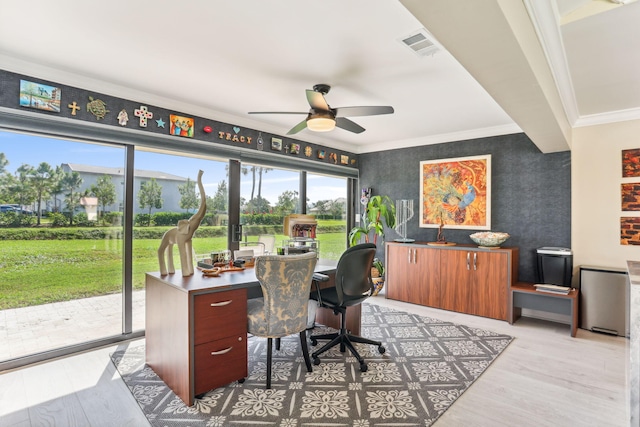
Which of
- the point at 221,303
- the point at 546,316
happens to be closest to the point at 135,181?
the point at 221,303

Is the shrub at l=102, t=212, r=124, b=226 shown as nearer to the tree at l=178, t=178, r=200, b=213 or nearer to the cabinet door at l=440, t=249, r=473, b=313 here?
the tree at l=178, t=178, r=200, b=213

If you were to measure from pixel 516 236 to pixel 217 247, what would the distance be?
3954mm

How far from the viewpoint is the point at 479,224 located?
15.4 ft

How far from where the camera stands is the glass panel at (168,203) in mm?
3508

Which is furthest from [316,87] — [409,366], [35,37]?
[409,366]

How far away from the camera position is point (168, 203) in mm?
3740

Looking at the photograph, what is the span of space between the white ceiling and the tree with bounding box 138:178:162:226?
87 centimetres

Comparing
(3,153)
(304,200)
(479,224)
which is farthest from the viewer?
(304,200)

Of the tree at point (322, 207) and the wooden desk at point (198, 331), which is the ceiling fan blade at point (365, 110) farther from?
the tree at point (322, 207)

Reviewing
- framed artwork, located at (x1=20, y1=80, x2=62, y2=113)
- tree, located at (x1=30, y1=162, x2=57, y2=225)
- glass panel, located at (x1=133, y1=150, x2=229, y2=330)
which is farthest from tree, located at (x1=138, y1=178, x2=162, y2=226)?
framed artwork, located at (x1=20, y1=80, x2=62, y2=113)

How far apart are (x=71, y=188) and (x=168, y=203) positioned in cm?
89

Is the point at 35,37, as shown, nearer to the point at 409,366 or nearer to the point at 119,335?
the point at 119,335

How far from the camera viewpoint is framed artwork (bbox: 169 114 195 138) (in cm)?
361

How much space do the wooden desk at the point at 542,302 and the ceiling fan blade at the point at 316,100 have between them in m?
3.13
